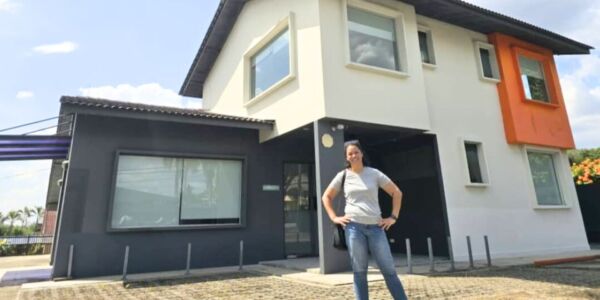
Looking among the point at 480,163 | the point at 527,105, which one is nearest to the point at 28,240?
the point at 480,163

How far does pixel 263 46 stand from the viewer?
9781 mm

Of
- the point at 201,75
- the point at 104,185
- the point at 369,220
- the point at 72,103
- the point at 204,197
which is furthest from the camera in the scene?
the point at 201,75

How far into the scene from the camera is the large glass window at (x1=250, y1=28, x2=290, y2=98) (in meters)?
8.62

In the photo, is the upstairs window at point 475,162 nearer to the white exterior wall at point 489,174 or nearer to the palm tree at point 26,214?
the white exterior wall at point 489,174

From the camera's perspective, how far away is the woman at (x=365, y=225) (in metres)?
3.16

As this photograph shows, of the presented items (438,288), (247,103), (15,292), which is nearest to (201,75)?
(247,103)

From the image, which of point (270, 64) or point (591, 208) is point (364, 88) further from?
point (591, 208)

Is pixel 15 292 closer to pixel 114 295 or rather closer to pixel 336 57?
pixel 114 295

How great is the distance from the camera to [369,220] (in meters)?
3.23

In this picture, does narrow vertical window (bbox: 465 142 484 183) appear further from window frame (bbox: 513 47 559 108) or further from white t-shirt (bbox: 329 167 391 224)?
white t-shirt (bbox: 329 167 391 224)

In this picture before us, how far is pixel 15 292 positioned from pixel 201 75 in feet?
32.7

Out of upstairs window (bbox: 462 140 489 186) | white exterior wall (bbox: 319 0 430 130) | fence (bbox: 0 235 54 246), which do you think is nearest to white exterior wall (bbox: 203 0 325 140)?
white exterior wall (bbox: 319 0 430 130)

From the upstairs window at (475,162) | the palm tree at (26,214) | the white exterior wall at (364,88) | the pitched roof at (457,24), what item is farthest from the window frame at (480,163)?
the palm tree at (26,214)

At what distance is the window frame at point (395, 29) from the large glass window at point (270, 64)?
1.57 m
